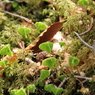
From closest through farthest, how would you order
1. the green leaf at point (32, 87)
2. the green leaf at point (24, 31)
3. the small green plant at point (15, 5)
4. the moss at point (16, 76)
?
the green leaf at point (32, 87) < the moss at point (16, 76) < the green leaf at point (24, 31) < the small green plant at point (15, 5)

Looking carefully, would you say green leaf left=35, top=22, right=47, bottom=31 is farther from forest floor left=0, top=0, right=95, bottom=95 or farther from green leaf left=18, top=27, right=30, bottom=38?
green leaf left=18, top=27, right=30, bottom=38

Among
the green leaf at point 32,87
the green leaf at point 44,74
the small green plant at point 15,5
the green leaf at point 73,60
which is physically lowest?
the green leaf at point 32,87

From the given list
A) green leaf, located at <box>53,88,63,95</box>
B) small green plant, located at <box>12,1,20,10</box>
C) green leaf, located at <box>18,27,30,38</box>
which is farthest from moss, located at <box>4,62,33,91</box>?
small green plant, located at <box>12,1,20,10</box>

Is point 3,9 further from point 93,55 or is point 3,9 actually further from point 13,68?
point 93,55

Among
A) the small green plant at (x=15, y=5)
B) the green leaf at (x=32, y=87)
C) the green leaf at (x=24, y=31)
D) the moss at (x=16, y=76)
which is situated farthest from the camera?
the small green plant at (x=15, y=5)

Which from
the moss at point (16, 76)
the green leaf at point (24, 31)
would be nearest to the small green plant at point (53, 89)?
the moss at point (16, 76)

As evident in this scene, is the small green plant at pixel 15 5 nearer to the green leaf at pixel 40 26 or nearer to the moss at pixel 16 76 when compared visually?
the green leaf at pixel 40 26

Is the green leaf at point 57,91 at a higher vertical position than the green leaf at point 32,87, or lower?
lower

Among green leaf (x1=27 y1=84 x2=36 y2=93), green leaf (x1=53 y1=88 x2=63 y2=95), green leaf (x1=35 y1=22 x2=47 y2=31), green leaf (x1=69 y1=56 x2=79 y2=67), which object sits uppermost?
green leaf (x1=35 y1=22 x2=47 y2=31)

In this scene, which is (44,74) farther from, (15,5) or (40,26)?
(15,5)

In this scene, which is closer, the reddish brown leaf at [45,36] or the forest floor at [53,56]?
the forest floor at [53,56]
